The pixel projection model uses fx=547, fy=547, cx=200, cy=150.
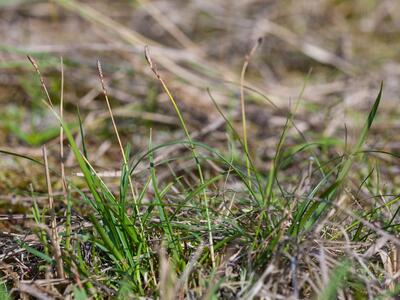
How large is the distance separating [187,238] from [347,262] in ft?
1.22

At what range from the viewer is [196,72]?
2.88 metres

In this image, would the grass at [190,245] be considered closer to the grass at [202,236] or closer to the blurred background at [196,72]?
the grass at [202,236]

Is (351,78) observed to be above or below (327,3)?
below

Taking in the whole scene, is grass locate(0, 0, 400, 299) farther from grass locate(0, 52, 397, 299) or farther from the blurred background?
the blurred background

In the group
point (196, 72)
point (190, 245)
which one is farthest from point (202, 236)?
point (196, 72)

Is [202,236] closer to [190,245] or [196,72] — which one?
[190,245]

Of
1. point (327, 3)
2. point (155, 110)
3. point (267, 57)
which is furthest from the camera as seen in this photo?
point (327, 3)

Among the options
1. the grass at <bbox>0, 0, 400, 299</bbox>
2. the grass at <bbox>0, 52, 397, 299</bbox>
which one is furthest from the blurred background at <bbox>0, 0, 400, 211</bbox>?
the grass at <bbox>0, 52, 397, 299</bbox>

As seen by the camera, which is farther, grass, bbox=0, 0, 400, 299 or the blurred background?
the blurred background

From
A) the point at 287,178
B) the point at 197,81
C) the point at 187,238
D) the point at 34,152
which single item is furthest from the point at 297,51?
the point at 187,238

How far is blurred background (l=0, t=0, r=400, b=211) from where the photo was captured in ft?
7.42

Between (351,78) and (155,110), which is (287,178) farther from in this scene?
(351,78)

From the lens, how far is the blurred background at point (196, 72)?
2262 millimetres

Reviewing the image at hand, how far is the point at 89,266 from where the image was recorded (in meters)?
1.27
